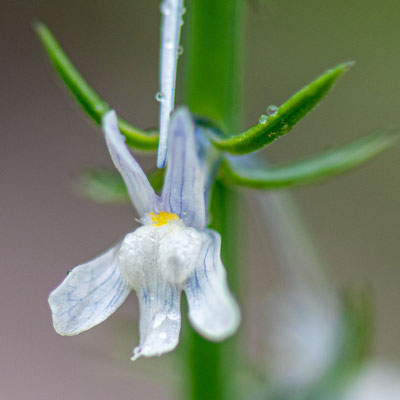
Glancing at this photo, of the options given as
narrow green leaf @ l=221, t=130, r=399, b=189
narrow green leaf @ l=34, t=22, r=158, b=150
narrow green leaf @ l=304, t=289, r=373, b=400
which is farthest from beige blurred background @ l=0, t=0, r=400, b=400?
narrow green leaf @ l=34, t=22, r=158, b=150

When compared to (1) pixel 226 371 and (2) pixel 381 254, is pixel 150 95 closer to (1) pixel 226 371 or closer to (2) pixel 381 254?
(2) pixel 381 254

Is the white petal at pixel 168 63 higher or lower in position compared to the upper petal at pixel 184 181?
higher

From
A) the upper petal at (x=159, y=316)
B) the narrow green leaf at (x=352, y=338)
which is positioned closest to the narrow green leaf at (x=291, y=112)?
the upper petal at (x=159, y=316)

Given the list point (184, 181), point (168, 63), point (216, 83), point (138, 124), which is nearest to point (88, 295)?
point (184, 181)

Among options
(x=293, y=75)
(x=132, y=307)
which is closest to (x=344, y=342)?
(x=132, y=307)

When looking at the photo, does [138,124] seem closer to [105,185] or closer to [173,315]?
[105,185]

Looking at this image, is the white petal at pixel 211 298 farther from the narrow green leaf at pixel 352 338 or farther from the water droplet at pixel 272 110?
the narrow green leaf at pixel 352 338

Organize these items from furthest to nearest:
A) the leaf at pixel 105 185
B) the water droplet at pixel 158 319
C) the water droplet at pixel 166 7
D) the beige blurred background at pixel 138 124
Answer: the beige blurred background at pixel 138 124, the leaf at pixel 105 185, the water droplet at pixel 166 7, the water droplet at pixel 158 319

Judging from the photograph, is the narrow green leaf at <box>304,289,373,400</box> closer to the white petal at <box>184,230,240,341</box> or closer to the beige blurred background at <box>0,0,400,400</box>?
the white petal at <box>184,230,240,341</box>
